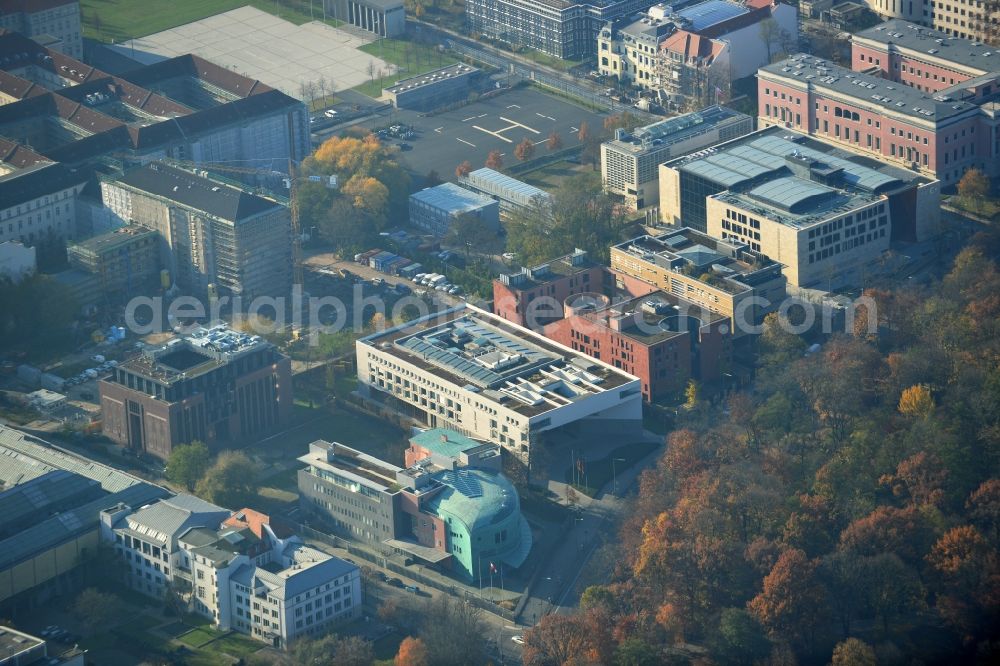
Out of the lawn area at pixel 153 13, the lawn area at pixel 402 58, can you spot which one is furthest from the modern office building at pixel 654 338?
the lawn area at pixel 153 13

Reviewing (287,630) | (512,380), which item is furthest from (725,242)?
(287,630)

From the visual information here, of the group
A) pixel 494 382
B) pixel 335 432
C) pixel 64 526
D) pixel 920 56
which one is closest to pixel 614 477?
pixel 494 382

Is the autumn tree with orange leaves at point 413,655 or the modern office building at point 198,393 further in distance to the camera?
the modern office building at point 198,393

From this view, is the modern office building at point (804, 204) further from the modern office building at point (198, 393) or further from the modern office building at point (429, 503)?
the modern office building at point (198, 393)

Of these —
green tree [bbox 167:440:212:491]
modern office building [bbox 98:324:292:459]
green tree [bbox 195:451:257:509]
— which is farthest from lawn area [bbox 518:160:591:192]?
green tree [bbox 195:451:257:509]

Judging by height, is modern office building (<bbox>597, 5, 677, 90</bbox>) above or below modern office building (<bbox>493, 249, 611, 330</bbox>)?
above

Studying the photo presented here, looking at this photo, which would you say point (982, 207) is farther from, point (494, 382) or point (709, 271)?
point (494, 382)

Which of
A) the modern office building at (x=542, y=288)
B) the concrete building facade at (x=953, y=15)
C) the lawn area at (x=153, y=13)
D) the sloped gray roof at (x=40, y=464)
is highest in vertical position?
the concrete building facade at (x=953, y=15)

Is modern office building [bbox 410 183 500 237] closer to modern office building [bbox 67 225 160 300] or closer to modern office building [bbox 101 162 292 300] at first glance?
modern office building [bbox 101 162 292 300]
